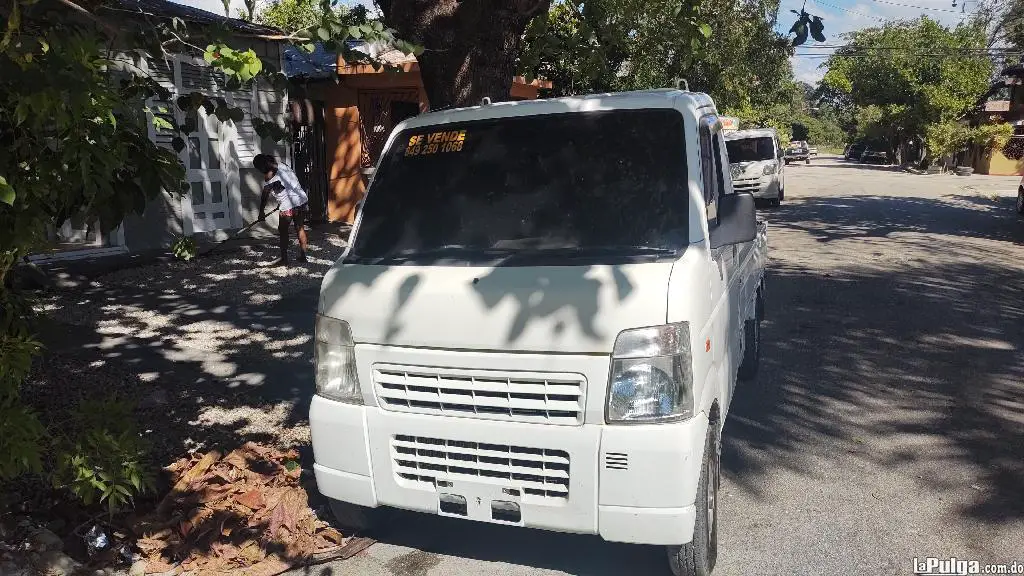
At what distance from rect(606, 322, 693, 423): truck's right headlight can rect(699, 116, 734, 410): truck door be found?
556 mm

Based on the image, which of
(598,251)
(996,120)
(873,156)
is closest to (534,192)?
(598,251)

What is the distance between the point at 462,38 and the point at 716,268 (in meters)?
3.23

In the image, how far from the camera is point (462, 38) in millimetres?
6160

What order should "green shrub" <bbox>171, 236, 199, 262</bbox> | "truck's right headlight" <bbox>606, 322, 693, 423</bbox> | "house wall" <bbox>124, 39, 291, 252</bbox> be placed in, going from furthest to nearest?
"house wall" <bbox>124, 39, 291, 252</bbox>, "green shrub" <bbox>171, 236, 199, 262</bbox>, "truck's right headlight" <bbox>606, 322, 693, 423</bbox>

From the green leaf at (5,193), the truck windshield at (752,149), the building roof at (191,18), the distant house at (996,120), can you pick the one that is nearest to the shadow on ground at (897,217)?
the truck windshield at (752,149)

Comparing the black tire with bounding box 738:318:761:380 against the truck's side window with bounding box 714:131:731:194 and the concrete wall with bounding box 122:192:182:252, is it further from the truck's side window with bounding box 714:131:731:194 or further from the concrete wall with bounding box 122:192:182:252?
the concrete wall with bounding box 122:192:182:252

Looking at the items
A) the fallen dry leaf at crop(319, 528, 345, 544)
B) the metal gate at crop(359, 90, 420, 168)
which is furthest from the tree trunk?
the metal gate at crop(359, 90, 420, 168)

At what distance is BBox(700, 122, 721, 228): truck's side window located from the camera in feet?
12.9

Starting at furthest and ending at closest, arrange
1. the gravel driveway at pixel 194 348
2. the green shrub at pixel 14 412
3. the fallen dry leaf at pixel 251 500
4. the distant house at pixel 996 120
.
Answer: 1. the distant house at pixel 996 120
2. the gravel driveway at pixel 194 348
3. the fallen dry leaf at pixel 251 500
4. the green shrub at pixel 14 412

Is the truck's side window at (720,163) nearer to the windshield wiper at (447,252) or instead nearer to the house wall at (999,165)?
the windshield wiper at (447,252)

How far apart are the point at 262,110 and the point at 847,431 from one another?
37.4 ft

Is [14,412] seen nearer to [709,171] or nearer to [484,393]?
[484,393]

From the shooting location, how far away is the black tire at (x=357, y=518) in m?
3.93

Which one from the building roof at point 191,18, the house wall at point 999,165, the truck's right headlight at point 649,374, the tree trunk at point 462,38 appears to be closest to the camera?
the truck's right headlight at point 649,374
